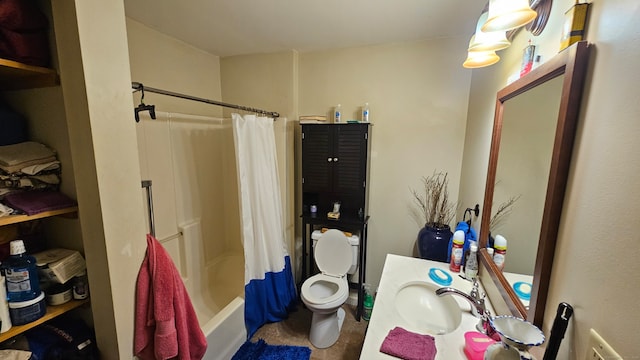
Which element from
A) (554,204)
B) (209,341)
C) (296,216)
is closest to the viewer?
(554,204)

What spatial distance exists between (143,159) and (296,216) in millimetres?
1427

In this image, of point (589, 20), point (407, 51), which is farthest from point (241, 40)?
point (589, 20)

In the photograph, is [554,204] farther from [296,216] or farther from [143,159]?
[143,159]

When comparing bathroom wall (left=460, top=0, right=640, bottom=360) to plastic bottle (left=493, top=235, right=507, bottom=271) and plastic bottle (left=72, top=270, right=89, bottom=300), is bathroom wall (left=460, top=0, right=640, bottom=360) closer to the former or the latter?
plastic bottle (left=493, top=235, right=507, bottom=271)

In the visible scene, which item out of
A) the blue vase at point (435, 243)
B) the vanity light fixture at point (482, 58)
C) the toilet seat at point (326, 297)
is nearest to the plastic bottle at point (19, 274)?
the toilet seat at point (326, 297)

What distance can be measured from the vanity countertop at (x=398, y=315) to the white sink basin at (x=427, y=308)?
0.07 ft

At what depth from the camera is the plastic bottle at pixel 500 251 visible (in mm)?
1124

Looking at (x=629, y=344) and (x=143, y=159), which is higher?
(x=143, y=159)

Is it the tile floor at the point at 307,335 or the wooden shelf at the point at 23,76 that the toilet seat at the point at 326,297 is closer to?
the tile floor at the point at 307,335

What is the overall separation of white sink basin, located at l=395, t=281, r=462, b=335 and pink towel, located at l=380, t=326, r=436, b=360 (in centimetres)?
18

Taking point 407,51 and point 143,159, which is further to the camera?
point 407,51

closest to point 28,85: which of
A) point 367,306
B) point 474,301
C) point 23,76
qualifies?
point 23,76

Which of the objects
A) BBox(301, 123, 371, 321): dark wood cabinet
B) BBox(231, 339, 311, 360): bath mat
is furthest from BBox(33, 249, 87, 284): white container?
BBox(301, 123, 371, 321): dark wood cabinet

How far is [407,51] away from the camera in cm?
218
